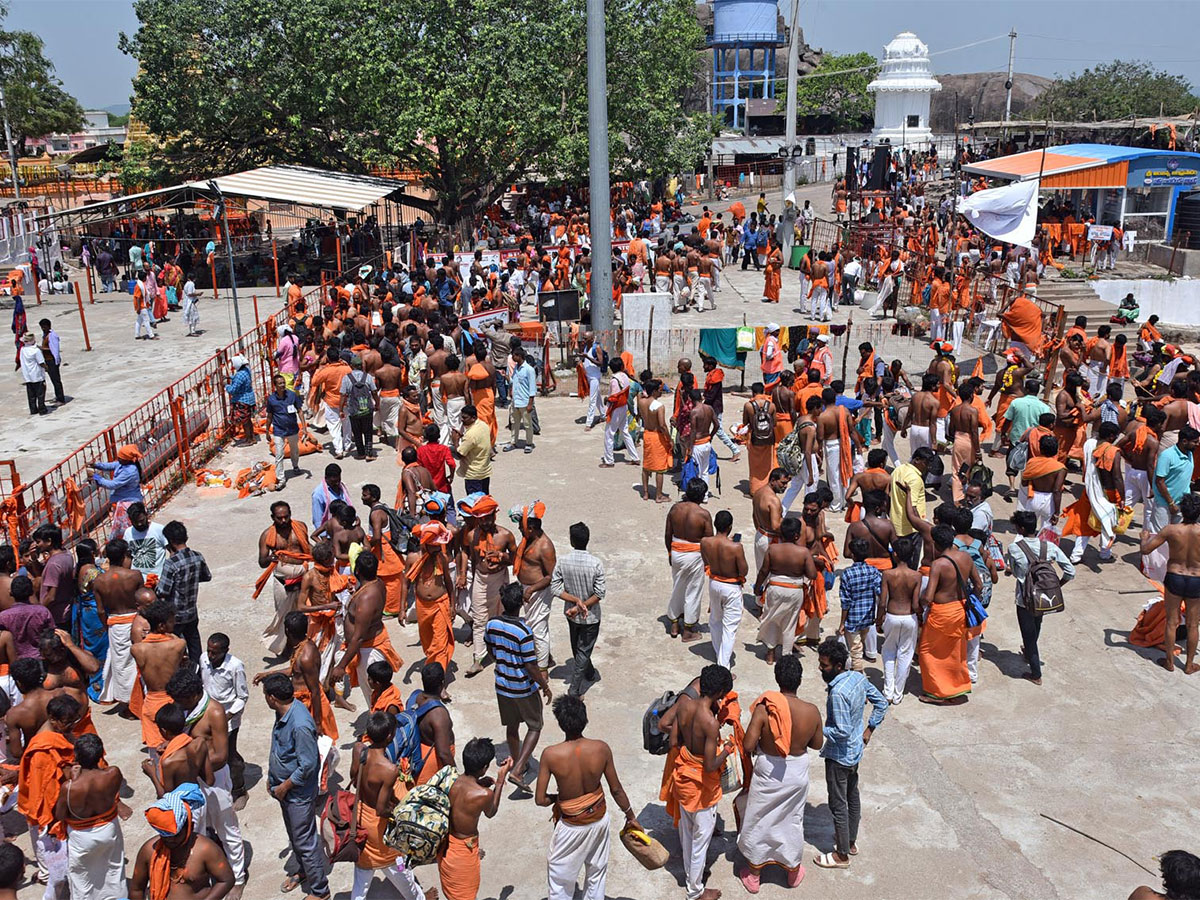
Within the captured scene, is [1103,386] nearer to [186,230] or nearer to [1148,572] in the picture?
[1148,572]

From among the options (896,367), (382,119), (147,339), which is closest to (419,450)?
(896,367)

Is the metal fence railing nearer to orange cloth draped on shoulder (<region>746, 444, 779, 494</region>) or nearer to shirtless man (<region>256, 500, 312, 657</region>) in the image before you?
shirtless man (<region>256, 500, 312, 657</region>)

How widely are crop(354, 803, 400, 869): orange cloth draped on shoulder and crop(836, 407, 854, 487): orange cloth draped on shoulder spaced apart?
25.2 ft

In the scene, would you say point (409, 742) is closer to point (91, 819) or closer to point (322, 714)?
point (322, 714)

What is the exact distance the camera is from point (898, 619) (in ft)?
27.3

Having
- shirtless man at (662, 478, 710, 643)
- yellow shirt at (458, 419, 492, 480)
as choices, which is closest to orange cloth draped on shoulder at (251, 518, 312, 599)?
Answer: yellow shirt at (458, 419, 492, 480)

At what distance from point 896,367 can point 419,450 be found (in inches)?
257

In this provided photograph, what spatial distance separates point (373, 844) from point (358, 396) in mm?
8958

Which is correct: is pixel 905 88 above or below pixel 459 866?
above

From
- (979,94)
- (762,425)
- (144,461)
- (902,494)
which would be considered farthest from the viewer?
(979,94)

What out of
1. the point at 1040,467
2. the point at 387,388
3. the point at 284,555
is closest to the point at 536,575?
the point at 284,555

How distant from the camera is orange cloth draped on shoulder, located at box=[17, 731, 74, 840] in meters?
6.27

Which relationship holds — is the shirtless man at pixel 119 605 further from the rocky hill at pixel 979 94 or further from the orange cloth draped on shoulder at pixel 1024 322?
the rocky hill at pixel 979 94

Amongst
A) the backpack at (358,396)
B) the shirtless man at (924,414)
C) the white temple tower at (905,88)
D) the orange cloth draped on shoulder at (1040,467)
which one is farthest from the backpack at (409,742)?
the white temple tower at (905,88)
